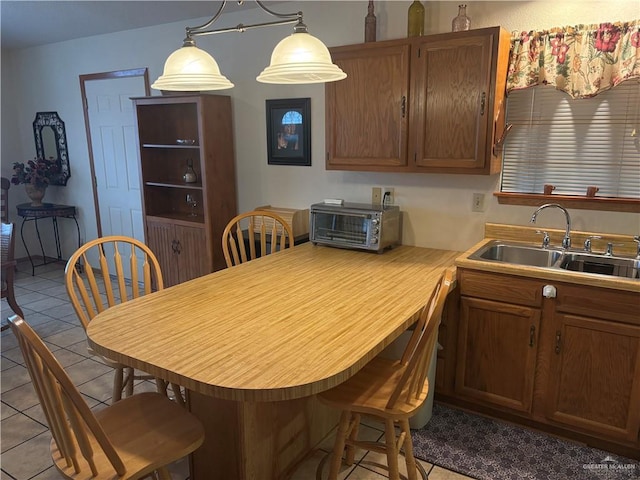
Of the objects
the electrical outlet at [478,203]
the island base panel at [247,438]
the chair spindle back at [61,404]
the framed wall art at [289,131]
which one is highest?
the framed wall art at [289,131]

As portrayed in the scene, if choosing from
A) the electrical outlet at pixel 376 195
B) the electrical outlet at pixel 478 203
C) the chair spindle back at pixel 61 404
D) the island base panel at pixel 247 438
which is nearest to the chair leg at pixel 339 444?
the island base panel at pixel 247 438

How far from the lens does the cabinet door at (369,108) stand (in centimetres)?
267

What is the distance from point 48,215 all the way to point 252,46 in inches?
119

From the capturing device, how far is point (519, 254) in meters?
2.67

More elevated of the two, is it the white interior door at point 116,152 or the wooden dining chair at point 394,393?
the white interior door at point 116,152

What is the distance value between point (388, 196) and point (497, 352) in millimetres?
1208

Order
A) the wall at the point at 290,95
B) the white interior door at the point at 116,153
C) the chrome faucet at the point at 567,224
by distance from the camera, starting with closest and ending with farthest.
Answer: the chrome faucet at the point at 567,224, the wall at the point at 290,95, the white interior door at the point at 116,153

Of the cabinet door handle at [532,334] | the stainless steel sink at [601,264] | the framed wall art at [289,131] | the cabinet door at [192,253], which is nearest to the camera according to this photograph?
the cabinet door handle at [532,334]

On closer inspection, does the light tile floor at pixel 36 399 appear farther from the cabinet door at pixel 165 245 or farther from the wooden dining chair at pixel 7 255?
the cabinet door at pixel 165 245

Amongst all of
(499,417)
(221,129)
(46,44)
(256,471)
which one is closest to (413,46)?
(221,129)

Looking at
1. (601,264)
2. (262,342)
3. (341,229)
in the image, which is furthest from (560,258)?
(262,342)

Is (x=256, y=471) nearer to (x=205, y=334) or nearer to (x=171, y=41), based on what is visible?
(x=205, y=334)

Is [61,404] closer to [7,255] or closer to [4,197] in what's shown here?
[7,255]

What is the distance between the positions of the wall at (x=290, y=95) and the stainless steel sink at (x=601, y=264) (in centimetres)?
19
